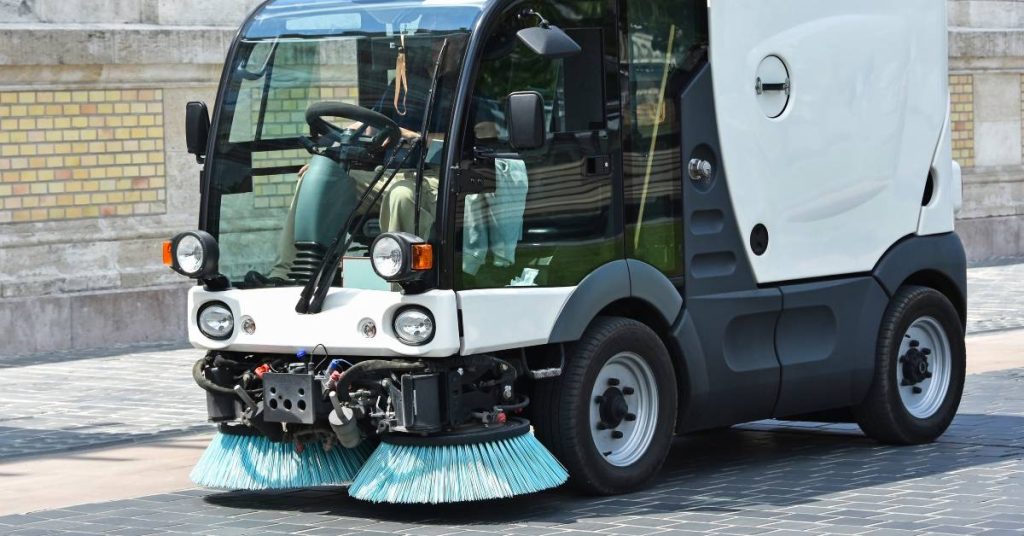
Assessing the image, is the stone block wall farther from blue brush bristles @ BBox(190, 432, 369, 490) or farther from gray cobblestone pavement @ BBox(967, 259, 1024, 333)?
blue brush bristles @ BBox(190, 432, 369, 490)

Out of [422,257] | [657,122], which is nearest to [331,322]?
[422,257]

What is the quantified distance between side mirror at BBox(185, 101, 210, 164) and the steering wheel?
63 centimetres

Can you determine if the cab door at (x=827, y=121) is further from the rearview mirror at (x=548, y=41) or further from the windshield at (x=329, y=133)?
the windshield at (x=329, y=133)

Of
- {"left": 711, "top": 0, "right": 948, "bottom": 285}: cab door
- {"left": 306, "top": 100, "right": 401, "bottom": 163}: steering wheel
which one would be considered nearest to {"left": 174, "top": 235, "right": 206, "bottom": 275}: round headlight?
{"left": 306, "top": 100, "right": 401, "bottom": 163}: steering wheel

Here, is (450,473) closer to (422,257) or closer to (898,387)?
(422,257)

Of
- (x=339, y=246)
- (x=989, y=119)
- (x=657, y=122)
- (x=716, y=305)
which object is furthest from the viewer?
(x=989, y=119)

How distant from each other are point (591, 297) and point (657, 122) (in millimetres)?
943

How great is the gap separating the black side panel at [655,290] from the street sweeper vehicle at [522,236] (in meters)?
0.02

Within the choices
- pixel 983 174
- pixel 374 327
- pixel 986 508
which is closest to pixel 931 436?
pixel 986 508

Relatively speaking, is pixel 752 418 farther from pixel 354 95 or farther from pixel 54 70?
pixel 54 70

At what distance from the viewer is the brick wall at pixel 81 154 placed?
16.1 metres

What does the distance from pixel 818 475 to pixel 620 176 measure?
1.79 meters

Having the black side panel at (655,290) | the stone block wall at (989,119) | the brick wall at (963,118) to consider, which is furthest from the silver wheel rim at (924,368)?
the brick wall at (963,118)

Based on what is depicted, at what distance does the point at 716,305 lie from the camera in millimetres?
9422
